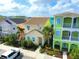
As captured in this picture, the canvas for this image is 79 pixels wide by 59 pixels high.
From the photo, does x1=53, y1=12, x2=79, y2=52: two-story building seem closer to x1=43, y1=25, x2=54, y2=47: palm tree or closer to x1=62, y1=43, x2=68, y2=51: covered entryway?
x1=62, y1=43, x2=68, y2=51: covered entryway

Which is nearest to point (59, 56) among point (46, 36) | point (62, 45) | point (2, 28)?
point (62, 45)

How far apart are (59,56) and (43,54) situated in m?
2.79

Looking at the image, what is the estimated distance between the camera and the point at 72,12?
2534 cm

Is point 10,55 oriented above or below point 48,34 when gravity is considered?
below

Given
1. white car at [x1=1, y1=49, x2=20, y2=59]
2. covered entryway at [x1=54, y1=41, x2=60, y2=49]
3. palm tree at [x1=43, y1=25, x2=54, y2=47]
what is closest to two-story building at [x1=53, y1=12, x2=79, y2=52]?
covered entryway at [x1=54, y1=41, x2=60, y2=49]

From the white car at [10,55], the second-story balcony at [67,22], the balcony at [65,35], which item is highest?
the second-story balcony at [67,22]

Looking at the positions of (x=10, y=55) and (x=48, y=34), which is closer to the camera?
(x=10, y=55)

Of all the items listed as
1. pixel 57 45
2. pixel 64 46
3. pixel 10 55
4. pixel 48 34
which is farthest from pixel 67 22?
pixel 10 55

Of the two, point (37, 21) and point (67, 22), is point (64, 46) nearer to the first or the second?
point (67, 22)

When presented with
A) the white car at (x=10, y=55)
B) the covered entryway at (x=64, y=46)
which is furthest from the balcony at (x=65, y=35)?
the white car at (x=10, y=55)

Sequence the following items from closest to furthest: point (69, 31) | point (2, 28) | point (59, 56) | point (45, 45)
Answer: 1. point (59, 56)
2. point (69, 31)
3. point (45, 45)
4. point (2, 28)

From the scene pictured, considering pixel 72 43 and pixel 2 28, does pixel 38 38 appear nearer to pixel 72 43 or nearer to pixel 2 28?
pixel 72 43

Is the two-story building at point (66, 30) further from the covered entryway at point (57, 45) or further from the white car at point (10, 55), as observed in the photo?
the white car at point (10, 55)

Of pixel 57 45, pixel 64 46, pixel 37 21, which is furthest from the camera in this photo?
pixel 37 21
